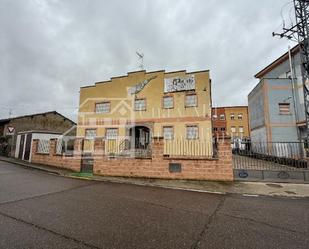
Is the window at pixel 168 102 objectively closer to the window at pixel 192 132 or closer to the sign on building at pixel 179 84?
the sign on building at pixel 179 84

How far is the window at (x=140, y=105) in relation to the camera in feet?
56.4

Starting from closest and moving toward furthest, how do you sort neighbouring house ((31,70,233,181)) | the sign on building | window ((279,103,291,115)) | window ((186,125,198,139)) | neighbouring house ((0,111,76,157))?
neighbouring house ((31,70,233,181)) → window ((186,125,198,139)) → the sign on building → window ((279,103,291,115)) → neighbouring house ((0,111,76,157))

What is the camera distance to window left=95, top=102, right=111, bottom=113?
1827cm

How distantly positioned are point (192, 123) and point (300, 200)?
9980 millimetres

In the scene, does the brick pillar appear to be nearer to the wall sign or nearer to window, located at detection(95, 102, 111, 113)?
the wall sign

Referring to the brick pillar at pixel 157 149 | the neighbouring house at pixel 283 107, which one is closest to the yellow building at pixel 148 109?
the brick pillar at pixel 157 149

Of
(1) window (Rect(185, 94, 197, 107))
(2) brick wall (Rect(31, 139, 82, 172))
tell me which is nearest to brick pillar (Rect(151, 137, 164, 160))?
(2) brick wall (Rect(31, 139, 82, 172))

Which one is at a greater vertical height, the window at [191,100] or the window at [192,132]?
the window at [191,100]

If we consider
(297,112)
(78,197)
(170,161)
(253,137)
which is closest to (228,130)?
(253,137)

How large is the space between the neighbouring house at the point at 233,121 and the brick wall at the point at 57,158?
35907 millimetres

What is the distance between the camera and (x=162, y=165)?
29.7 feet

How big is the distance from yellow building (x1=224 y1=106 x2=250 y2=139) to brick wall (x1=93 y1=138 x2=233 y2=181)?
36385 millimetres

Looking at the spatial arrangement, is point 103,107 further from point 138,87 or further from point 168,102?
point 168,102

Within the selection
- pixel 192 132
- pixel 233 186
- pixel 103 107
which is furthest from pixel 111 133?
pixel 233 186
